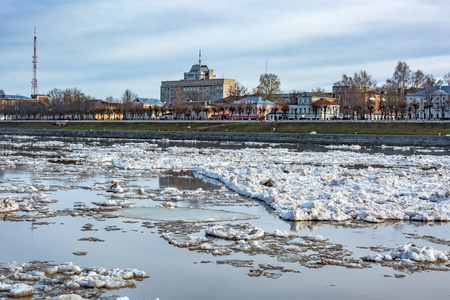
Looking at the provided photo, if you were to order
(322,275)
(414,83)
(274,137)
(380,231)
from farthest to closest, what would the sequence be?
(414,83) → (274,137) → (380,231) → (322,275)

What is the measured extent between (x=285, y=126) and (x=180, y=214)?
71.7 m

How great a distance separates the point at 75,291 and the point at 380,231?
312 inches

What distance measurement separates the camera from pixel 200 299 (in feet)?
29.1

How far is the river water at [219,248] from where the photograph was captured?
9461mm

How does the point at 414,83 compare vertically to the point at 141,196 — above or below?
above

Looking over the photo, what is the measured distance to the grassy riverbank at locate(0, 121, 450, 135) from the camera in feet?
245

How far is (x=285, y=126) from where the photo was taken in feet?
283

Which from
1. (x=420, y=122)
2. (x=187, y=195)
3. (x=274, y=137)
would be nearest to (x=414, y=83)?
(x=420, y=122)

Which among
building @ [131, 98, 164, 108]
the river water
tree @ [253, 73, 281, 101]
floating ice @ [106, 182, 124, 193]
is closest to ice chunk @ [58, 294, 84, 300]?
the river water

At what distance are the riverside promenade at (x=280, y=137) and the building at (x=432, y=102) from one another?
126 ft

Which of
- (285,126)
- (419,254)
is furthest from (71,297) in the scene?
(285,126)

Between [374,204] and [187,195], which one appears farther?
[187,195]

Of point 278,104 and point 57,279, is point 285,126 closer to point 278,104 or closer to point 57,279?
point 278,104

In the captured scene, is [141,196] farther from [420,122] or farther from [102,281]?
[420,122]
